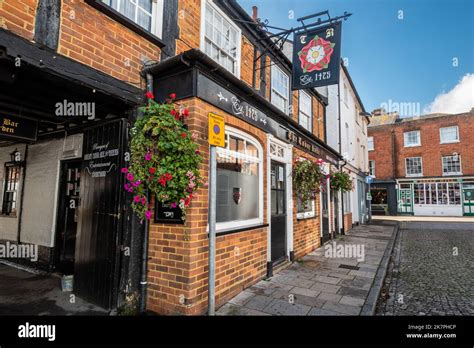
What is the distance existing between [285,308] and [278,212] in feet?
9.24

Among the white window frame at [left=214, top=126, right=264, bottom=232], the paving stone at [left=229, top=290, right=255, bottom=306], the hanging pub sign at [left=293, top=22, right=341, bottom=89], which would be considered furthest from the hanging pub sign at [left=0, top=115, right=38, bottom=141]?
the hanging pub sign at [left=293, top=22, right=341, bottom=89]

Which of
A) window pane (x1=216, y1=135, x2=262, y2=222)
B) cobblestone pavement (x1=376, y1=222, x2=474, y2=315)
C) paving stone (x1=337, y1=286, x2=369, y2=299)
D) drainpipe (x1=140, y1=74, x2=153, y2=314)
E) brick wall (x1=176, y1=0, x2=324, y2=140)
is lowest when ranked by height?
cobblestone pavement (x1=376, y1=222, x2=474, y2=315)

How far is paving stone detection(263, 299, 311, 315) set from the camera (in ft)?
13.0

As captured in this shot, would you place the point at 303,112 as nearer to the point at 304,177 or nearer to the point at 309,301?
the point at 304,177

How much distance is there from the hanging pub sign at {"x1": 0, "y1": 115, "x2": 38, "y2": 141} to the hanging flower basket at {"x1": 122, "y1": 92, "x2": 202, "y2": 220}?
2.06 metres

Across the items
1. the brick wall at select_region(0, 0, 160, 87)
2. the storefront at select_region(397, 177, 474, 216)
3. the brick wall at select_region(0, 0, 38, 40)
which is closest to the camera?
the brick wall at select_region(0, 0, 38, 40)

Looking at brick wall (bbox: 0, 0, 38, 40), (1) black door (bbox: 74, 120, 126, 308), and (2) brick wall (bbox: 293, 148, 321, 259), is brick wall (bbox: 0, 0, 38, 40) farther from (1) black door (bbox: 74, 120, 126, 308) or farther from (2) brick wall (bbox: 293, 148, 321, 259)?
(2) brick wall (bbox: 293, 148, 321, 259)

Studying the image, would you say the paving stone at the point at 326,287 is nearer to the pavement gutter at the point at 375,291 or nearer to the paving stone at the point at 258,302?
the pavement gutter at the point at 375,291

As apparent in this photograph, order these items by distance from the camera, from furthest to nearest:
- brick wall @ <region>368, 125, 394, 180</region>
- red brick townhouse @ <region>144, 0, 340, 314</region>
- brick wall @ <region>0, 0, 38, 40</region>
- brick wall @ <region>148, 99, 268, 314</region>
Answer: brick wall @ <region>368, 125, 394, 180</region>
red brick townhouse @ <region>144, 0, 340, 314</region>
brick wall @ <region>148, 99, 268, 314</region>
brick wall @ <region>0, 0, 38, 40</region>

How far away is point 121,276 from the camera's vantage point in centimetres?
386

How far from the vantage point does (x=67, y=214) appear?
572 centimetres

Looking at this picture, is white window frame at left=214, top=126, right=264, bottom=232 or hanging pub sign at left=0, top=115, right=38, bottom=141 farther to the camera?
white window frame at left=214, top=126, right=264, bottom=232

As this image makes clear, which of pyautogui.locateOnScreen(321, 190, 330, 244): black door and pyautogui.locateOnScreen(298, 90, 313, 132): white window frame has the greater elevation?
pyautogui.locateOnScreen(298, 90, 313, 132): white window frame

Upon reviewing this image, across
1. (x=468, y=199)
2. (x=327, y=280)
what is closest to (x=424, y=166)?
(x=468, y=199)
